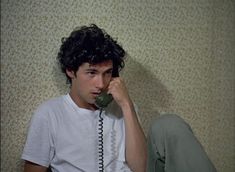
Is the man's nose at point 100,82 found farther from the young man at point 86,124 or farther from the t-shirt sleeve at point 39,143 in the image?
the t-shirt sleeve at point 39,143

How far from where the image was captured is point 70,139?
1235 millimetres

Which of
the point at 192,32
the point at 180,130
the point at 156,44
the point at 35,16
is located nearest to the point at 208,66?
the point at 192,32

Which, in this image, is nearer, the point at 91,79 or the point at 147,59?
the point at 91,79

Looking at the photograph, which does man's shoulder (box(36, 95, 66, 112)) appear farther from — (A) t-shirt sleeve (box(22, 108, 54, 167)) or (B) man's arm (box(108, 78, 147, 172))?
(B) man's arm (box(108, 78, 147, 172))

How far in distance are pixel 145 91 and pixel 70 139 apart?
508 millimetres

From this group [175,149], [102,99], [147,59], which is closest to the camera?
[175,149]

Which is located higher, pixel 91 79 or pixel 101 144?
pixel 91 79

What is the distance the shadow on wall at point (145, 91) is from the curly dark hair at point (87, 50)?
0.53 feet

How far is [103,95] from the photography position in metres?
1.22

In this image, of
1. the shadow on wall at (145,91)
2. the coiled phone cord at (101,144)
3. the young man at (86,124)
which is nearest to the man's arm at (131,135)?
the young man at (86,124)

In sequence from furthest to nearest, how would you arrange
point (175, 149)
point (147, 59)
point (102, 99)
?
point (147, 59)
point (102, 99)
point (175, 149)

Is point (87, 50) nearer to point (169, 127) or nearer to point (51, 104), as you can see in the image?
point (51, 104)

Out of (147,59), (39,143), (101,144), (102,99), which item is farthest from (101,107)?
(147,59)

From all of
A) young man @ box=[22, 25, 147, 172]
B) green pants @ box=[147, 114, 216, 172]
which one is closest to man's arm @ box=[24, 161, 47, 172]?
young man @ box=[22, 25, 147, 172]
